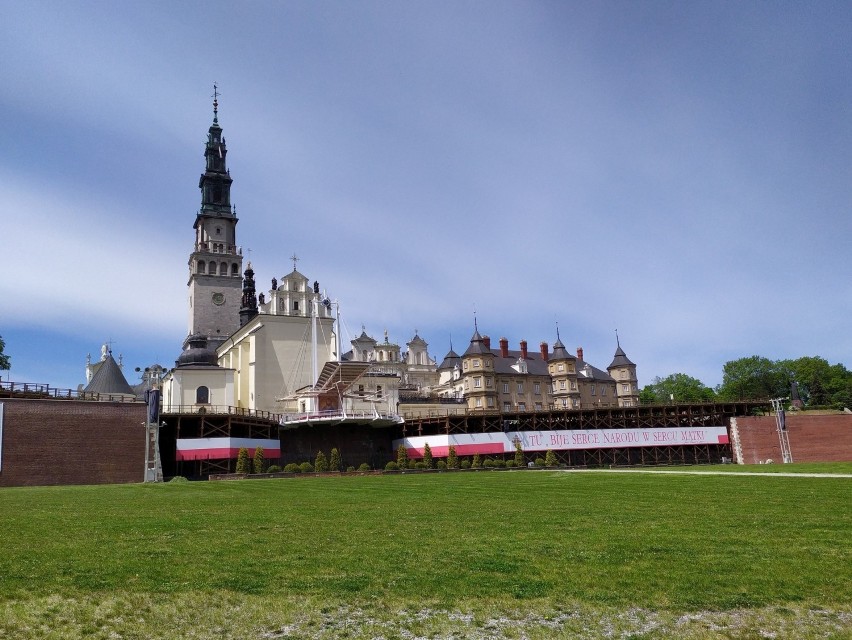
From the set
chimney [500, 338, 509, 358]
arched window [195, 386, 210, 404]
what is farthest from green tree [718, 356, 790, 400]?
arched window [195, 386, 210, 404]

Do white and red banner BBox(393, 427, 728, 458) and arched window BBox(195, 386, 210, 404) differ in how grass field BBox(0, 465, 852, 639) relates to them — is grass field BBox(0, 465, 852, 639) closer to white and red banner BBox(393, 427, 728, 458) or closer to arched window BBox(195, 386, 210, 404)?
white and red banner BBox(393, 427, 728, 458)

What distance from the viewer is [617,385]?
344 feet

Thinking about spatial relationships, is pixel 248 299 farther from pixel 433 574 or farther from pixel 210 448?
pixel 433 574

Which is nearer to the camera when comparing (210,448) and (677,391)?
(210,448)

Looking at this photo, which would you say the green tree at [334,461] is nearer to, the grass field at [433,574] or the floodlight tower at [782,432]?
the grass field at [433,574]

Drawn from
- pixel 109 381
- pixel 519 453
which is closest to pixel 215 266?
pixel 109 381

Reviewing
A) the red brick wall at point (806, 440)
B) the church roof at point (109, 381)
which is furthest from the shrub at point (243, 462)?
the red brick wall at point (806, 440)

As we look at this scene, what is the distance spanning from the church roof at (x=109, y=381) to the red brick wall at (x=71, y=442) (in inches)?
1122

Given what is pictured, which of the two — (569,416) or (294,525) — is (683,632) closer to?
(294,525)

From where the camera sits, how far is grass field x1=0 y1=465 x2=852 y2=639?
7.73 metres

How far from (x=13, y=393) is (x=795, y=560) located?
177 feet

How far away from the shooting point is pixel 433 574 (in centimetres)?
1003

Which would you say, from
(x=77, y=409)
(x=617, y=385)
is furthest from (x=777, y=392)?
(x=77, y=409)

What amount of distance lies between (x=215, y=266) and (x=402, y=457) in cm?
5356
